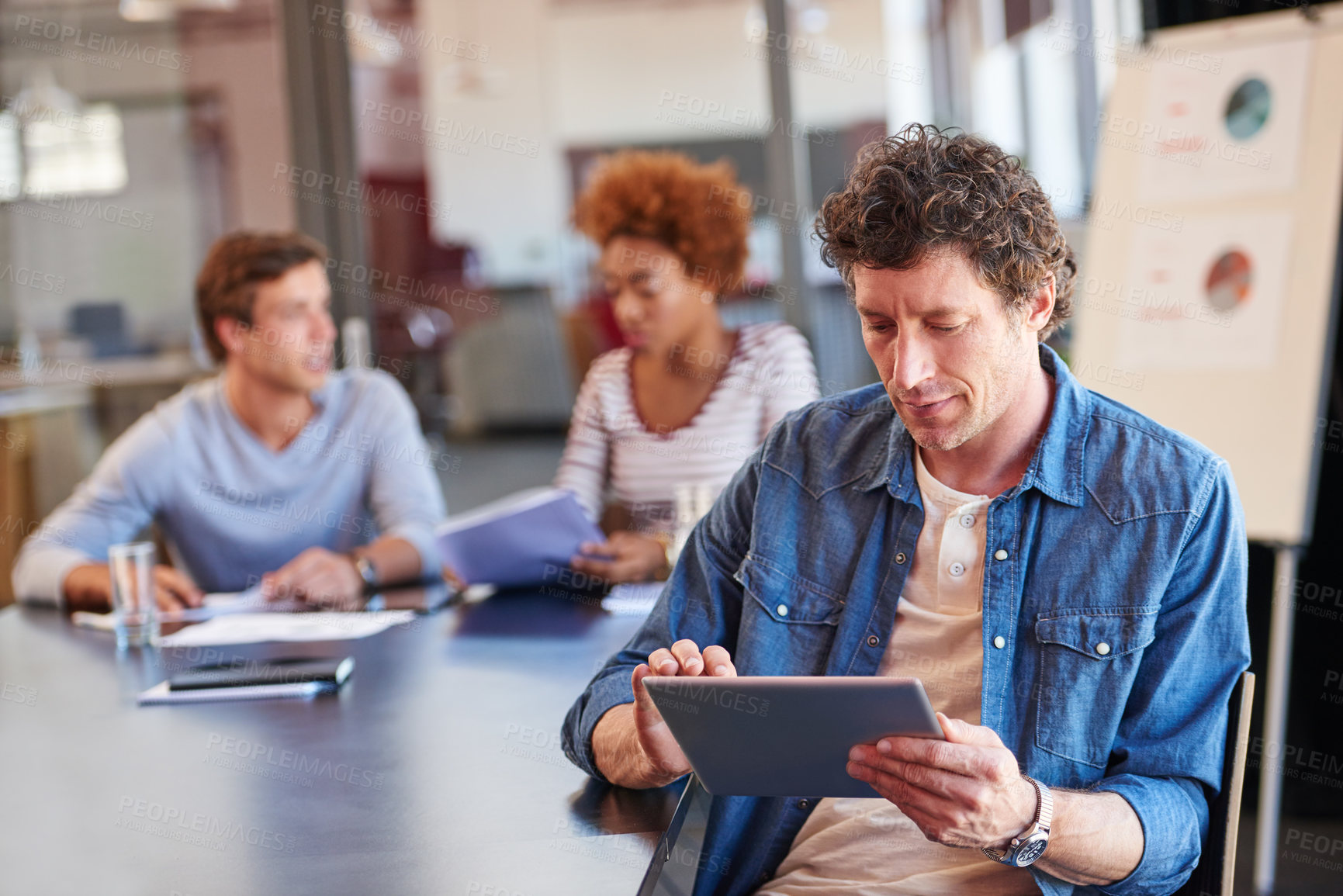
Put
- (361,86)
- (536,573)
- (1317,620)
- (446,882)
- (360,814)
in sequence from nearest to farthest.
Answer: (446,882) < (360,814) < (536,573) < (1317,620) < (361,86)

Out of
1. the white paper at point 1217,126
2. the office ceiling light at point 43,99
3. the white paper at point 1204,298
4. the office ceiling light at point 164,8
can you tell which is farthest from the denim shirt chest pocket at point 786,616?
the office ceiling light at point 43,99

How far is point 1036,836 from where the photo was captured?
111 centimetres

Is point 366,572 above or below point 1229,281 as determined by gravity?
below

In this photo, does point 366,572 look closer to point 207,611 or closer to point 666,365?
point 207,611

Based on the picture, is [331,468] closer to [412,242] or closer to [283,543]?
[283,543]

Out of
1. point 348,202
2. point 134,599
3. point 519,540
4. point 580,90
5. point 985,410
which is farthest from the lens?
point 580,90

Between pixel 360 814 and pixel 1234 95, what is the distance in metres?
2.36

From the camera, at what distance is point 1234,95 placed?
8.68 ft

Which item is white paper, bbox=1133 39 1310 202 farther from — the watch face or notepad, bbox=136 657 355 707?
notepad, bbox=136 657 355 707

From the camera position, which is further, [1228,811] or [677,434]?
[677,434]

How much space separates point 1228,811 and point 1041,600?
26 cm

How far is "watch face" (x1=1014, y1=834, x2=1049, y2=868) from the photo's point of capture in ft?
3.65

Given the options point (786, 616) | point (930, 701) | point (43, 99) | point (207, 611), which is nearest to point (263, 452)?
point (207, 611)

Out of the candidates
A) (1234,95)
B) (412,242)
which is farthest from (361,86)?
(1234,95)
